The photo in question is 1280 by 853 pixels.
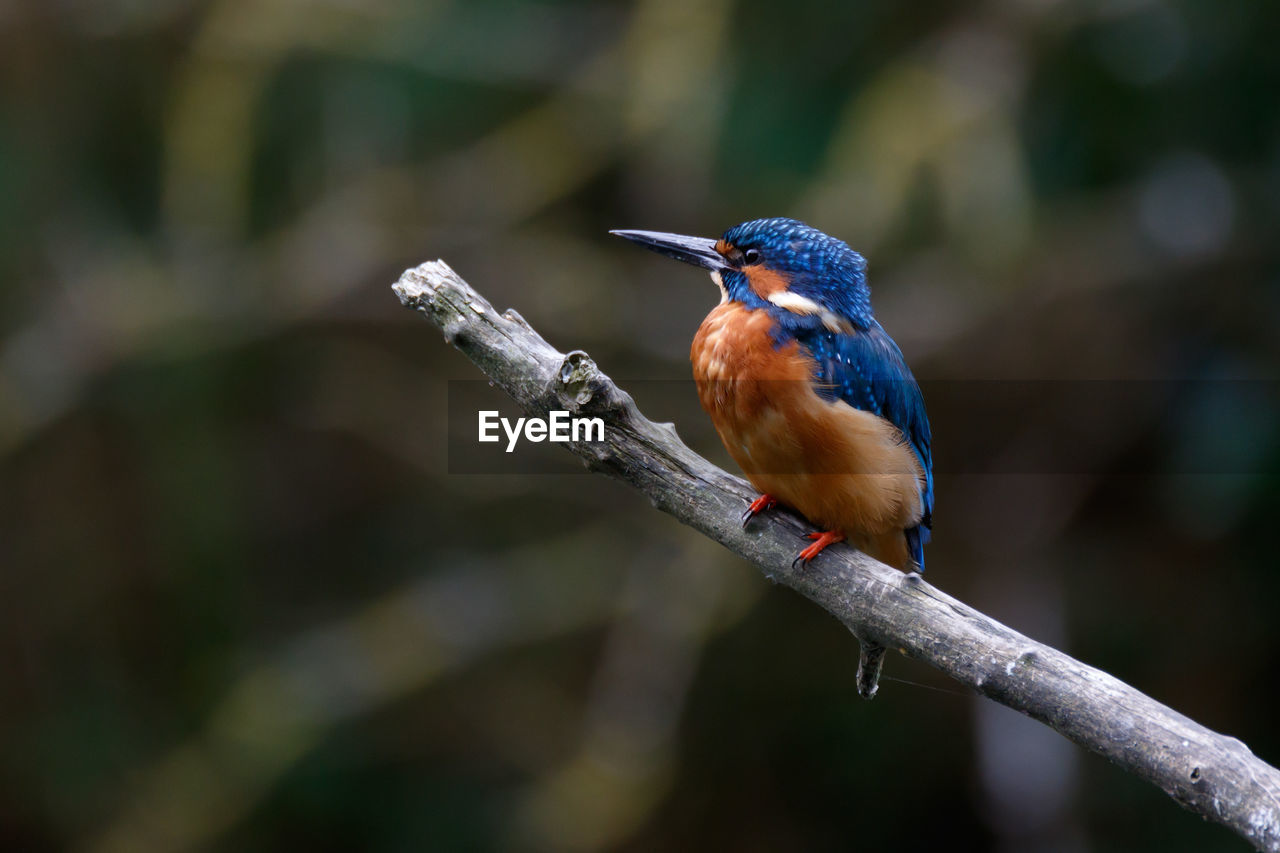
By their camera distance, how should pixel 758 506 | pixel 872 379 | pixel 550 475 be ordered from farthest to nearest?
1. pixel 550 475
2. pixel 872 379
3. pixel 758 506

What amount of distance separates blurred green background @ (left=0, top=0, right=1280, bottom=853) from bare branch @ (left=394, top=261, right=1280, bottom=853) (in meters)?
1.71

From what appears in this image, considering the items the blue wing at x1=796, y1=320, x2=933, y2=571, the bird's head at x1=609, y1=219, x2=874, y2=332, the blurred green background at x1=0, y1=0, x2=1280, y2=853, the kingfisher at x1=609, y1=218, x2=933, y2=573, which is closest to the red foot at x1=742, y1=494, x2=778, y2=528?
the kingfisher at x1=609, y1=218, x2=933, y2=573

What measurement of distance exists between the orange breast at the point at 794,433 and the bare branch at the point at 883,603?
8cm

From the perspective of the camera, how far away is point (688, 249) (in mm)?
2152

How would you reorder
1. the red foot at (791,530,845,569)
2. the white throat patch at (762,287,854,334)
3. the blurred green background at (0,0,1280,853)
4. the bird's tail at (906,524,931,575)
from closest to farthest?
the red foot at (791,530,845,569) → the white throat patch at (762,287,854,334) → the bird's tail at (906,524,931,575) → the blurred green background at (0,0,1280,853)

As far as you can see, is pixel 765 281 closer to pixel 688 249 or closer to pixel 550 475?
pixel 688 249

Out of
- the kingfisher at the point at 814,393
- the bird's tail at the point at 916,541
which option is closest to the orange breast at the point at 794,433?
the kingfisher at the point at 814,393

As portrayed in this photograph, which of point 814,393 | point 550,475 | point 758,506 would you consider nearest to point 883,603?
point 758,506

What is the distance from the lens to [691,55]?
3.60 m

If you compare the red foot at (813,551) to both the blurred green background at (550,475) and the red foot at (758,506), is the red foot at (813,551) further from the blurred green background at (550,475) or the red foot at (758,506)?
the blurred green background at (550,475)

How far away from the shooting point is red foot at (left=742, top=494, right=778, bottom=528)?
1.68 metres

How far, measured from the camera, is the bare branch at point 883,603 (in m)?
1.29

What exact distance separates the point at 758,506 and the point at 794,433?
15cm

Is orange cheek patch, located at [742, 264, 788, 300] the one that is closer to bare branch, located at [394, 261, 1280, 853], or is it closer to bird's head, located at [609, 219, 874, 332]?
bird's head, located at [609, 219, 874, 332]
